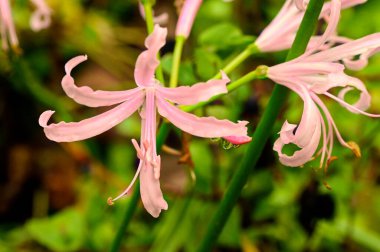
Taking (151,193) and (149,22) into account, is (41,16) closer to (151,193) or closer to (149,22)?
(149,22)

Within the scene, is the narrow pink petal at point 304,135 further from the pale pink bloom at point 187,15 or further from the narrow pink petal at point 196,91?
the pale pink bloom at point 187,15

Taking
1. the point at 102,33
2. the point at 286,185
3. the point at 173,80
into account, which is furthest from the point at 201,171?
the point at 102,33

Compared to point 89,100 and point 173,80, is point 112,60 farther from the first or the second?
point 89,100

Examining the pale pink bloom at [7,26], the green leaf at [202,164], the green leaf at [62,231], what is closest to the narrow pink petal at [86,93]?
the pale pink bloom at [7,26]

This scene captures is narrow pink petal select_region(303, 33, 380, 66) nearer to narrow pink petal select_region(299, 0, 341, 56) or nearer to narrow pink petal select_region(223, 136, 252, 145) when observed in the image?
narrow pink petal select_region(299, 0, 341, 56)

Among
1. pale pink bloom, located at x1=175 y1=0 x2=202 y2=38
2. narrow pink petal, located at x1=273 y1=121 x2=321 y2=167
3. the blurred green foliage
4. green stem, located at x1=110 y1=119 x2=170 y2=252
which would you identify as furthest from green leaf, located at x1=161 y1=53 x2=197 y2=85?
narrow pink petal, located at x1=273 y1=121 x2=321 y2=167

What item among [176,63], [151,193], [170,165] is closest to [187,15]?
[176,63]
